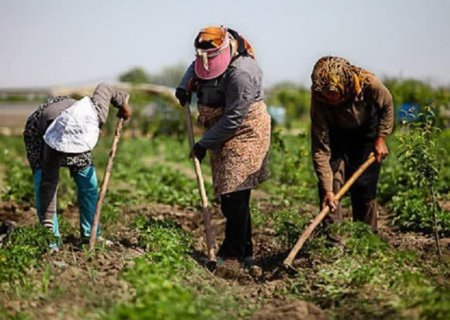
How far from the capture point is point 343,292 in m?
3.51

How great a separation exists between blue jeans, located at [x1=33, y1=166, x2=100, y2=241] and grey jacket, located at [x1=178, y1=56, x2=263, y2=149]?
104cm

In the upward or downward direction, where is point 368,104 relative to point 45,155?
upward

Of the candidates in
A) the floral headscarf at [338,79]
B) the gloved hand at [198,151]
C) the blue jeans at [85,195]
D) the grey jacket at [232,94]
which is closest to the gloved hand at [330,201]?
the floral headscarf at [338,79]

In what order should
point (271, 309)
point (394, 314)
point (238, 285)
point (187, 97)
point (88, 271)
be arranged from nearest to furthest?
1. point (394, 314)
2. point (271, 309)
3. point (88, 271)
4. point (238, 285)
5. point (187, 97)

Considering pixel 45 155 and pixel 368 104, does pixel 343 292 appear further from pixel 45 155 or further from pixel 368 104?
pixel 45 155

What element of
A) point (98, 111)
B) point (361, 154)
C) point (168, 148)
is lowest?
point (168, 148)

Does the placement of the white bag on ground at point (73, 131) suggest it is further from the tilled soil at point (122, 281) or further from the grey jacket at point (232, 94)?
the grey jacket at point (232, 94)

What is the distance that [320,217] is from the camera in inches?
170

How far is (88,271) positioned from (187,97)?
1.69 m

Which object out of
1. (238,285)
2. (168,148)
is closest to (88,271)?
(238,285)

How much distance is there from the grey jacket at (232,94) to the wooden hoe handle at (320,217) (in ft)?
2.83

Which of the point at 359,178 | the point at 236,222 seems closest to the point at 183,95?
the point at 236,222

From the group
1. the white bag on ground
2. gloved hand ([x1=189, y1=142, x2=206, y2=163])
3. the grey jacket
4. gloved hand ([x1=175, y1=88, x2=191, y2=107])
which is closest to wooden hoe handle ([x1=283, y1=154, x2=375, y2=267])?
the grey jacket

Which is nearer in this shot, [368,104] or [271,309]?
[271,309]
